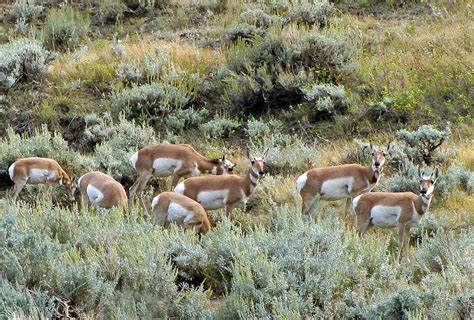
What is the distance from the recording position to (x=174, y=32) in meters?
17.3

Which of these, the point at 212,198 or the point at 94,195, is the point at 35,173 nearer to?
the point at 94,195

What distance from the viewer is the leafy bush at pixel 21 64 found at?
14.8 meters

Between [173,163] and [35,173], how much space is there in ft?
5.93

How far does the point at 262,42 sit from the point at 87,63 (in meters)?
3.07

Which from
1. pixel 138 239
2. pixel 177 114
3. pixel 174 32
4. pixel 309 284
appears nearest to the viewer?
pixel 309 284

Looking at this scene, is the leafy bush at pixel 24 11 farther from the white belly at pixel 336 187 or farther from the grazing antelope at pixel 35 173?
the white belly at pixel 336 187

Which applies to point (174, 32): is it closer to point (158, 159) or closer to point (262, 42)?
point (262, 42)

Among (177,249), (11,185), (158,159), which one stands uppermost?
(177,249)

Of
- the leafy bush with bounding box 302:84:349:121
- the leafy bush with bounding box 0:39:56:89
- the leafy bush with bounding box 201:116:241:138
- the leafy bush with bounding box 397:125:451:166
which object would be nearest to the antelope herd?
the leafy bush with bounding box 397:125:451:166

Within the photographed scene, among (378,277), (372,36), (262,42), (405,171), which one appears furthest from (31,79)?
(378,277)

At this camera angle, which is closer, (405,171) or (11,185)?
(405,171)

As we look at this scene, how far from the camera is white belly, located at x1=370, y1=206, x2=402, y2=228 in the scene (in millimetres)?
9297

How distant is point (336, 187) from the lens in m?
10.3

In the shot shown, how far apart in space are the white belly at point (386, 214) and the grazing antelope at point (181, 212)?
69.2 inches
